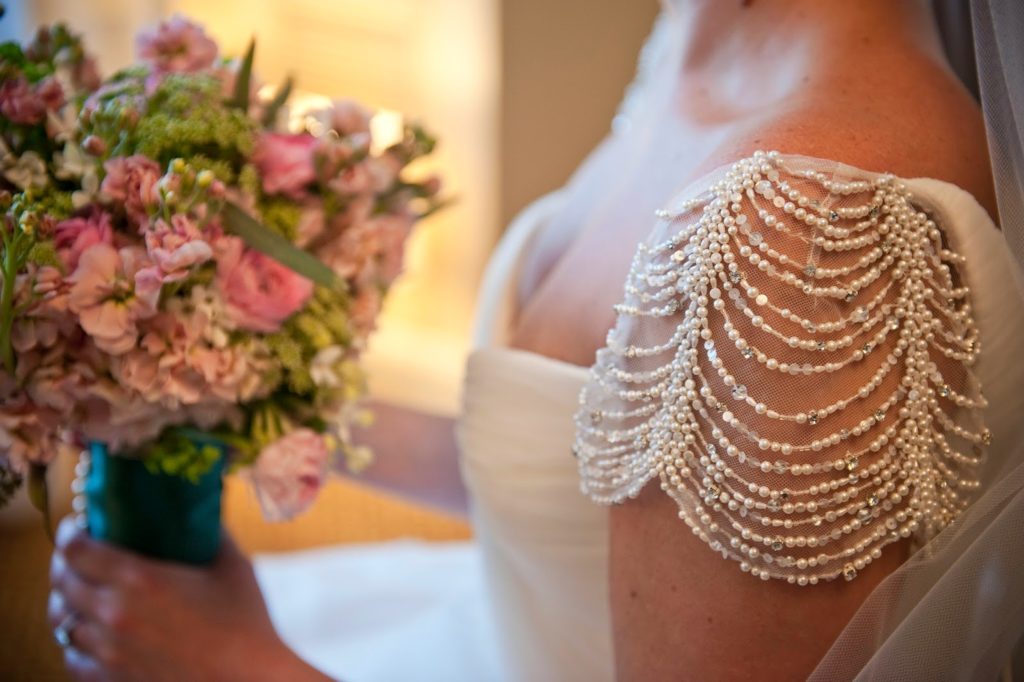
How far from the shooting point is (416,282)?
310 cm

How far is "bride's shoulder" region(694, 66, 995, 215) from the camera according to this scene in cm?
76

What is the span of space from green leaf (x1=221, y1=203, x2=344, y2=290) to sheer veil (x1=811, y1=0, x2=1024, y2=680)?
537mm

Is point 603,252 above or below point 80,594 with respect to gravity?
above

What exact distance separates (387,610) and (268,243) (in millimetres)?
689

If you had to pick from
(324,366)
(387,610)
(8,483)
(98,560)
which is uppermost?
(324,366)

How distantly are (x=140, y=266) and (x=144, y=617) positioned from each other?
384 millimetres

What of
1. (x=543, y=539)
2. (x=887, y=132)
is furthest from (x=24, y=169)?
→ (x=887, y=132)

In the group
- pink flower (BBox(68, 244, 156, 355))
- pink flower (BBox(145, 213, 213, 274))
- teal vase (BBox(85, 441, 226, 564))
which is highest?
pink flower (BBox(145, 213, 213, 274))

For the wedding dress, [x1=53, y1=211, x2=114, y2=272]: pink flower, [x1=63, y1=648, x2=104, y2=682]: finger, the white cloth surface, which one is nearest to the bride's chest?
the wedding dress

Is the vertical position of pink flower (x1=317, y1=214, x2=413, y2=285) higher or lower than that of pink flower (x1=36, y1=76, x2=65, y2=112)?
lower

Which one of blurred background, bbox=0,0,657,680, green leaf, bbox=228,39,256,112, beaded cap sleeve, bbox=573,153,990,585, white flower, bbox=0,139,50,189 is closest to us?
beaded cap sleeve, bbox=573,153,990,585

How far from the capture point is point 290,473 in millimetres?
888

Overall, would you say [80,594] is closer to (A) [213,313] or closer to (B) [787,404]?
(A) [213,313]

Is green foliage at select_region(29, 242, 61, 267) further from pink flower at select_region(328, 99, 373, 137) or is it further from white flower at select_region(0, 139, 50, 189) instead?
pink flower at select_region(328, 99, 373, 137)
